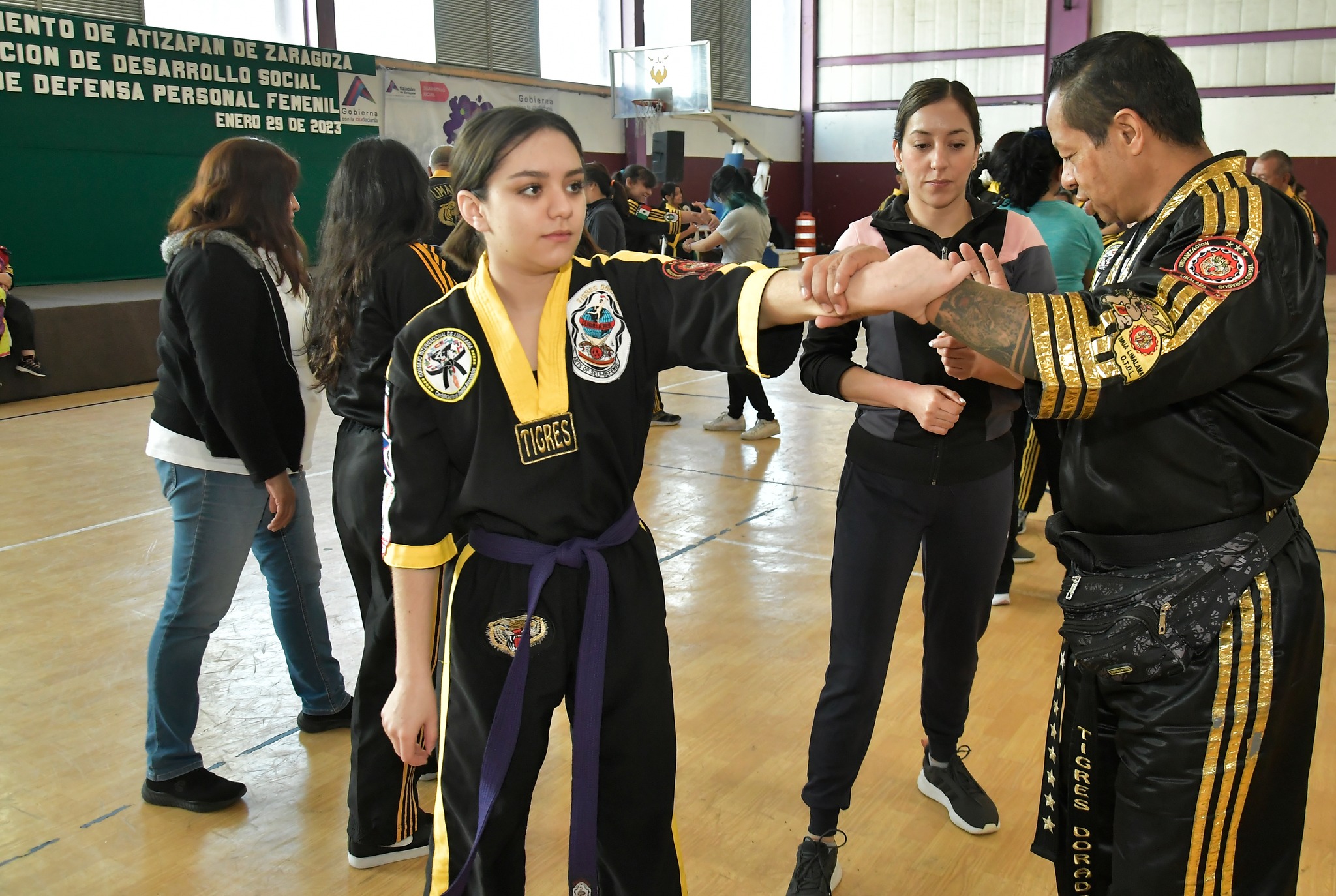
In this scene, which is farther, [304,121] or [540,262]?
[304,121]

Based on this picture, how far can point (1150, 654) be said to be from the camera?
4.57 feet

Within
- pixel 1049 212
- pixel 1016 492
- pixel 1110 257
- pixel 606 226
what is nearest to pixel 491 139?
pixel 1110 257

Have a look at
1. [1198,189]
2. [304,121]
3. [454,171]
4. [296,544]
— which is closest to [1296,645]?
[1198,189]

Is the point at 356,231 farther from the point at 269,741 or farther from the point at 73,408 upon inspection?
the point at 73,408

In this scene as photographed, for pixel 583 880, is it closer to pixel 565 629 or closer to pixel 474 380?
pixel 565 629

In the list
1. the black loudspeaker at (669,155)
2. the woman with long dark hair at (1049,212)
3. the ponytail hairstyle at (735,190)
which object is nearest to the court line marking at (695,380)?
the ponytail hairstyle at (735,190)

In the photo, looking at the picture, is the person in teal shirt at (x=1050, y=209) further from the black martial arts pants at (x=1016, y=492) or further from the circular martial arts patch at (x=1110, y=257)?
the circular martial arts patch at (x=1110, y=257)

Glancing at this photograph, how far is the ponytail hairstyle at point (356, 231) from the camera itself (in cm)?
230

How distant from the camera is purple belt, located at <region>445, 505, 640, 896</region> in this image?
1.51m

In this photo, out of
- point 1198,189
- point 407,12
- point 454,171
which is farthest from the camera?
point 407,12

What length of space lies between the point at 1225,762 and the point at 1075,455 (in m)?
0.45

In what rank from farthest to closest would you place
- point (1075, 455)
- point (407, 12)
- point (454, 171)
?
1. point (407, 12)
2. point (454, 171)
3. point (1075, 455)

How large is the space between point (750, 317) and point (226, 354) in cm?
145

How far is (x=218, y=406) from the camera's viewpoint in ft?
7.77
